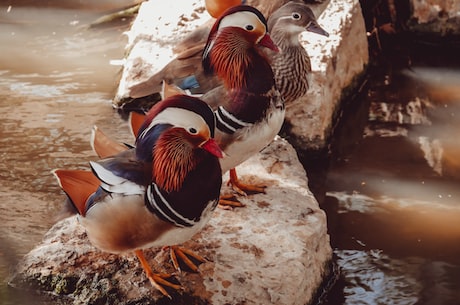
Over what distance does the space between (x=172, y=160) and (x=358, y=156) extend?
217 cm

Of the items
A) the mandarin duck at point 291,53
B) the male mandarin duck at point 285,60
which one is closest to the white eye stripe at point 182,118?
the male mandarin duck at point 285,60

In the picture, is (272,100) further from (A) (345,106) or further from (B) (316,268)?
(A) (345,106)

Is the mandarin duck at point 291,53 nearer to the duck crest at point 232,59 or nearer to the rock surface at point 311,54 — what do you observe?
the duck crest at point 232,59

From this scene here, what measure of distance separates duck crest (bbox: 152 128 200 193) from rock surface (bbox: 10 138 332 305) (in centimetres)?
45

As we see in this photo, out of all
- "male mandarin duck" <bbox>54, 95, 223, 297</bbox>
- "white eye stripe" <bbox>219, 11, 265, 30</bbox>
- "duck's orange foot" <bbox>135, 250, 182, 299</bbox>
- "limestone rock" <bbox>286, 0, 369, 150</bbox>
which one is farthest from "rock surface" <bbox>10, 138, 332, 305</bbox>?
"limestone rock" <bbox>286, 0, 369, 150</bbox>

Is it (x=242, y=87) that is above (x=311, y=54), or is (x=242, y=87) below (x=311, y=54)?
above

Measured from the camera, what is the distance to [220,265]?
2.59m

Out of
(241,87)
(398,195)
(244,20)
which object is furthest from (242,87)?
(398,195)

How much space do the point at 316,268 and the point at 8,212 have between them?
1.46 m

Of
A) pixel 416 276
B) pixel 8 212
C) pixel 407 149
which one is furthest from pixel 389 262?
pixel 8 212

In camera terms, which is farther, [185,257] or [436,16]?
[436,16]

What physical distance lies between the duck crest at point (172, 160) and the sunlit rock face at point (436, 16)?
4.50 meters

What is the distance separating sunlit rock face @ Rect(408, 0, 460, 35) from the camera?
242 inches

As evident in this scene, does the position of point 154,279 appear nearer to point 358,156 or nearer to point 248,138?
point 248,138
